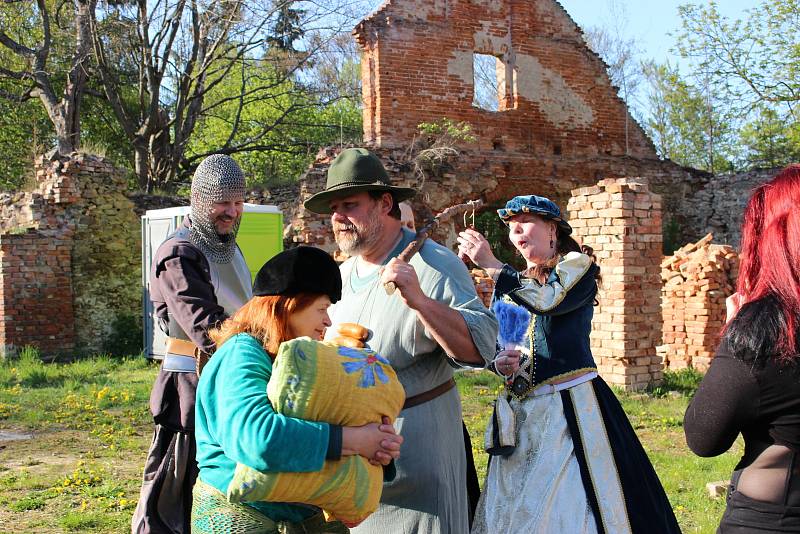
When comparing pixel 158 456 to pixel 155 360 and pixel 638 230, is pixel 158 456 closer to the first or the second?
pixel 638 230

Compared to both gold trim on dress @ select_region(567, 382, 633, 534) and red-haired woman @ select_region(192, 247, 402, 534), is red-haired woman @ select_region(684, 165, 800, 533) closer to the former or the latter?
red-haired woman @ select_region(192, 247, 402, 534)

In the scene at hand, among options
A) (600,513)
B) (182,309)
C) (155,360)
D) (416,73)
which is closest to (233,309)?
(182,309)

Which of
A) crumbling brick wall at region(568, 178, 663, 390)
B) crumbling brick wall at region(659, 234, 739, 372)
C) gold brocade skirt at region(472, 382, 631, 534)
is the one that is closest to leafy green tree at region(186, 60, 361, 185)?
crumbling brick wall at region(659, 234, 739, 372)

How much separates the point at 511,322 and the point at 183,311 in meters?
1.45

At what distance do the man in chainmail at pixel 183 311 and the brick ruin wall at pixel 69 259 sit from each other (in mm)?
10969

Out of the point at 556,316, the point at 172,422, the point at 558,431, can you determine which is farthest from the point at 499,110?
the point at 172,422

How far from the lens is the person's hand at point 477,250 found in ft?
10.8

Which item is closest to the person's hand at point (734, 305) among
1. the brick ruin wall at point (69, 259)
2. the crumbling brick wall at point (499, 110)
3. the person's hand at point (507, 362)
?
the person's hand at point (507, 362)

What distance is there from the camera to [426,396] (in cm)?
273

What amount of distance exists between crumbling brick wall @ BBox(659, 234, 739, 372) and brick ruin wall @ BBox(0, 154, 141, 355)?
918 centimetres

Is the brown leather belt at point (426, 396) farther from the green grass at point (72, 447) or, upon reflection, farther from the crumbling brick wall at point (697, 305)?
the crumbling brick wall at point (697, 305)

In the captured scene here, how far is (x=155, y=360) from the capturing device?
12516 mm

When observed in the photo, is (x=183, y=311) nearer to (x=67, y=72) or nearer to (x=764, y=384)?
(x=764, y=384)

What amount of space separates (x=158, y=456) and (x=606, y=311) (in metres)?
6.56
